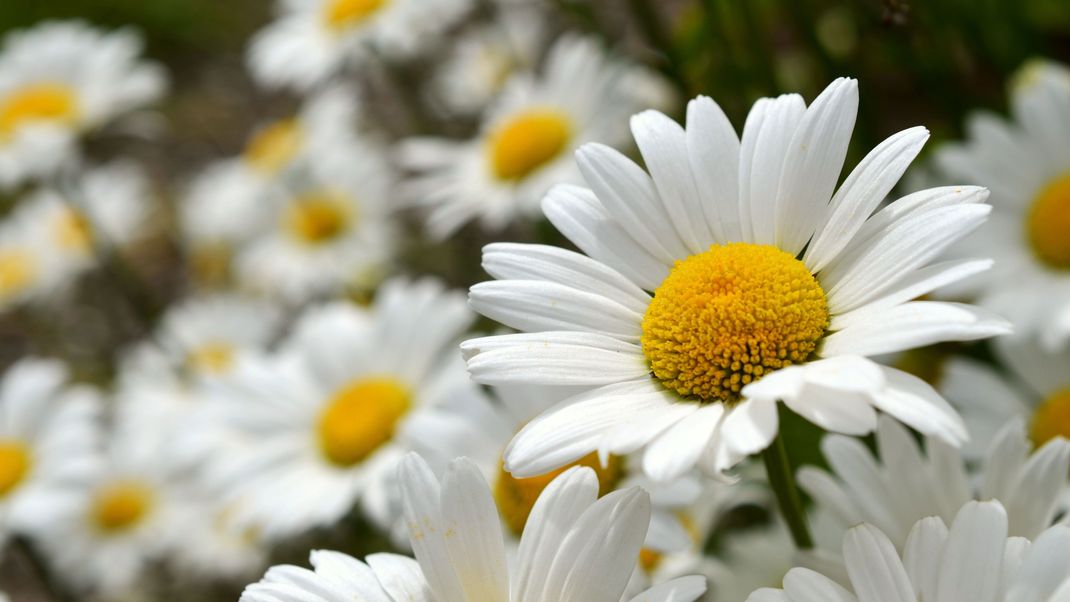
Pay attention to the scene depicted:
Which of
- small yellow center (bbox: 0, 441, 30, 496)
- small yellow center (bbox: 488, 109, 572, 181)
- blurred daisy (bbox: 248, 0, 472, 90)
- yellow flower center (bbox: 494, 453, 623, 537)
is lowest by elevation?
yellow flower center (bbox: 494, 453, 623, 537)

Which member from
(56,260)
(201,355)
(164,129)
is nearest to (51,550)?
(201,355)

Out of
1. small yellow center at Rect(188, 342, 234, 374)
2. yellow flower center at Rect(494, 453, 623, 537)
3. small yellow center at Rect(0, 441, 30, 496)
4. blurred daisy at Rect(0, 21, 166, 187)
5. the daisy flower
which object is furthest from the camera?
small yellow center at Rect(188, 342, 234, 374)

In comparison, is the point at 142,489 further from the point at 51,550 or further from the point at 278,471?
the point at 278,471

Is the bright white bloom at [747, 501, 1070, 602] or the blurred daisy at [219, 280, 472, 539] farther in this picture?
the blurred daisy at [219, 280, 472, 539]

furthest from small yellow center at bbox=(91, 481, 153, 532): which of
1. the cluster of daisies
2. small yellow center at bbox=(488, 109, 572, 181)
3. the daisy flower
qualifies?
the daisy flower

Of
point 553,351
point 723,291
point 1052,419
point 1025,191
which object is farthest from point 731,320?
point 1025,191

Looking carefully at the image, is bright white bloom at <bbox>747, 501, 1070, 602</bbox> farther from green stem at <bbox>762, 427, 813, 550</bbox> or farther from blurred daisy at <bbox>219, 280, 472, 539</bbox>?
blurred daisy at <bbox>219, 280, 472, 539</bbox>

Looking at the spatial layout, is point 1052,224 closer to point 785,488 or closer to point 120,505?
point 785,488
